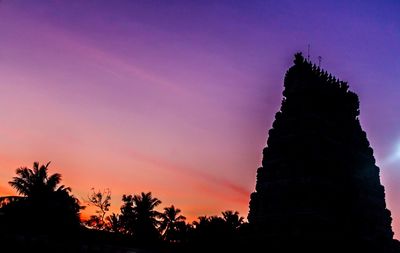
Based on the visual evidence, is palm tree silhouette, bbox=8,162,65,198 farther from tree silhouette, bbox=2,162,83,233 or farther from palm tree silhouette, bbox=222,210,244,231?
palm tree silhouette, bbox=222,210,244,231

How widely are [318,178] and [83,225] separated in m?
17.3

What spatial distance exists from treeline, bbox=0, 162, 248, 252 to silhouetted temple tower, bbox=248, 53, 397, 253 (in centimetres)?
374

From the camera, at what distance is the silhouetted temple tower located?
2958 centimetres

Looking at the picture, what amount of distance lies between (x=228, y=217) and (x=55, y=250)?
1694 inches

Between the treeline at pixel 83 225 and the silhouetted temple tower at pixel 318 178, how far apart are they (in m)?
3.74

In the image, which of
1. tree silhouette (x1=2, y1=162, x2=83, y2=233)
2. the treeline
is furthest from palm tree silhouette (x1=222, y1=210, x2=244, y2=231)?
tree silhouette (x1=2, y1=162, x2=83, y2=233)

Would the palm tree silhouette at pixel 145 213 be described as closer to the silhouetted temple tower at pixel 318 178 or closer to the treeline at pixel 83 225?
the treeline at pixel 83 225

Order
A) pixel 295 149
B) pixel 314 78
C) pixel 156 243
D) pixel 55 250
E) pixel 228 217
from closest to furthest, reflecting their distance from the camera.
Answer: pixel 55 250, pixel 156 243, pixel 295 149, pixel 314 78, pixel 228 217

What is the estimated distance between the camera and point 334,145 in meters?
33.8

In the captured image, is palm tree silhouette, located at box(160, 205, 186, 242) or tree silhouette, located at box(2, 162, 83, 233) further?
palm tree silhouette, located at box(160, 205, 186, 242)

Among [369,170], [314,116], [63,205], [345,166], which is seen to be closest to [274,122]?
[314,116]

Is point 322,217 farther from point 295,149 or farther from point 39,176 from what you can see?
point 39,176

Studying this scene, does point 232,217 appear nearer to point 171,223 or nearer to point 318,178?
point 171,223

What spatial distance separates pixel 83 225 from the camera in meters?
30.2
